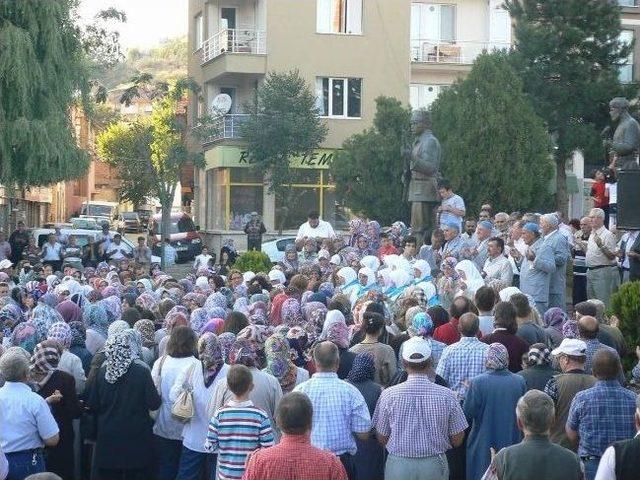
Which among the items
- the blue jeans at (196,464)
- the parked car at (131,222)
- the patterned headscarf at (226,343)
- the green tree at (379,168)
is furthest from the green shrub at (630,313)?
the parked car at (131,222)

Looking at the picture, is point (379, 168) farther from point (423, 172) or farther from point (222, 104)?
point (423, 172)

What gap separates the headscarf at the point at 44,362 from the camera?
33.3 feet

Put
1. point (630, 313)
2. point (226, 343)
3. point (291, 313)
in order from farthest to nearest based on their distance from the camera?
point (630, 313) → point (291, 313) → point (226, 343)

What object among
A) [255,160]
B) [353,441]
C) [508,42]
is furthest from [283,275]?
[508,42]

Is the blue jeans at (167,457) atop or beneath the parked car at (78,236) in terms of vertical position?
beneath

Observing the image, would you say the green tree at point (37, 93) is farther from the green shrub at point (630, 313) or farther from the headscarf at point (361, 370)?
the headscarf at point (361, 370)

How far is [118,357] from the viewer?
10156mm

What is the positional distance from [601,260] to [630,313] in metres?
3.87

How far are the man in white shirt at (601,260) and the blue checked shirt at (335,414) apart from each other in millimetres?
8266

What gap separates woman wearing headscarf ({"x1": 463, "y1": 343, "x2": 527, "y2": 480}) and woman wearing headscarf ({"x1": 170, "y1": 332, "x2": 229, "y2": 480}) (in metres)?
1.90

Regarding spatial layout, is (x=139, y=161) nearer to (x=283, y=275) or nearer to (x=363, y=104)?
(x=363, y=104)

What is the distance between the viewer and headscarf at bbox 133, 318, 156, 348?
471 inches

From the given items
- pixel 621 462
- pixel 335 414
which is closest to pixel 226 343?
pixel 335 414

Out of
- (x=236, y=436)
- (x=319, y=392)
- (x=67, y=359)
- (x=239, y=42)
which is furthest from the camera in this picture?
(x=239, y=42)
